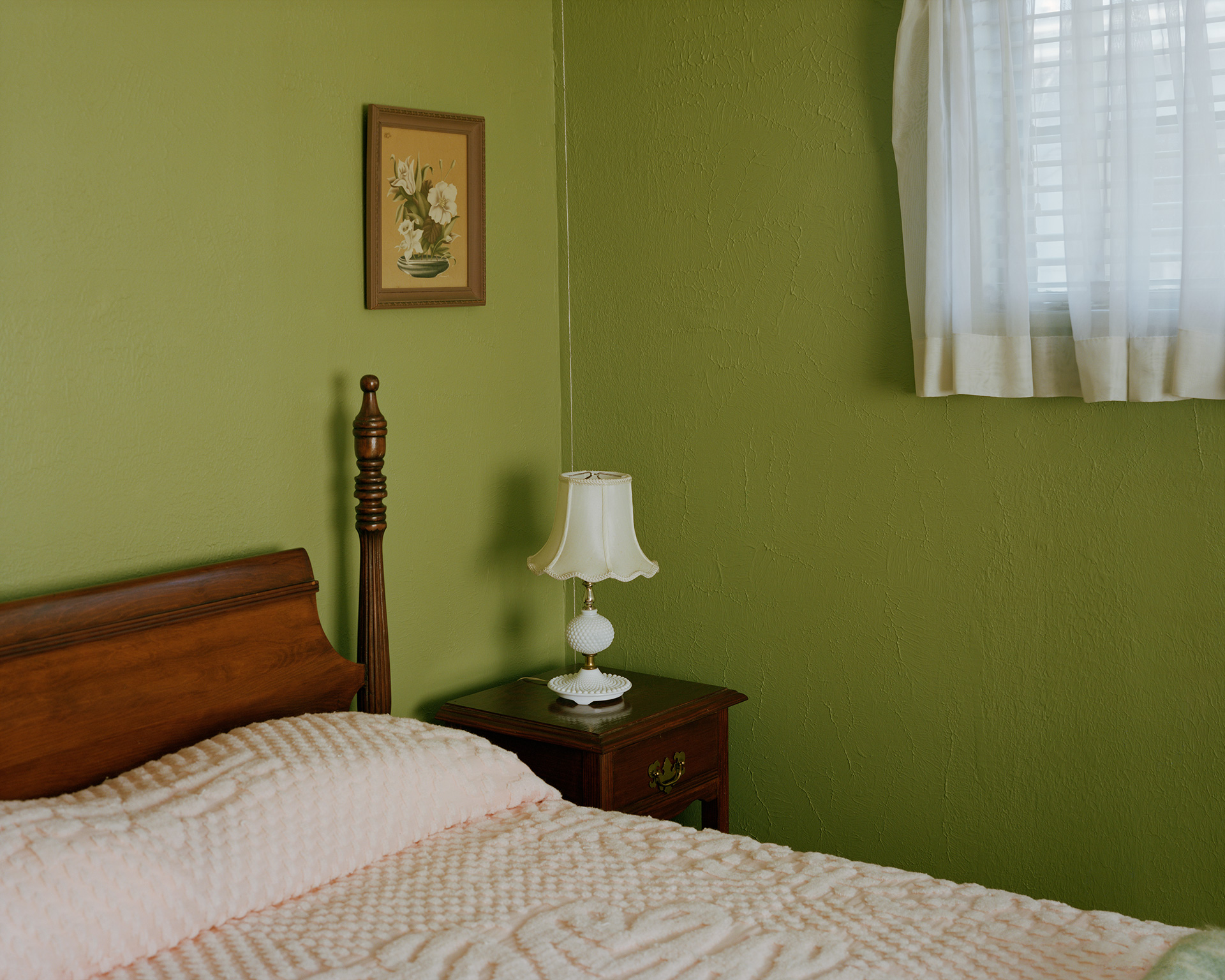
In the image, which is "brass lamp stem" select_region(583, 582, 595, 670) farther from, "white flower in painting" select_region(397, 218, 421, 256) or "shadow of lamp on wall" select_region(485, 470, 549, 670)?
"white flower in painting" select_region(397, 218, 421, 256)

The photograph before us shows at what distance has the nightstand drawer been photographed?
7.70 feet

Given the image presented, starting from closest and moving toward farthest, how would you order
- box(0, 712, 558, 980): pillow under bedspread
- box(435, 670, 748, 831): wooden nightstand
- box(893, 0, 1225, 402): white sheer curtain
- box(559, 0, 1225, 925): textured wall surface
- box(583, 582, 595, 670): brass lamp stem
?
1. box(0, 712, 558, 980): pillow under bedspread
2. box(893, 0, 1225, 402): white sheer curtain
3. box(559, 0, 1225, 925): textured wall surface
4. box(435, 670, 748, 831): wooden nightstand
5. box(583, 582, 595, 670): brass lamp stem

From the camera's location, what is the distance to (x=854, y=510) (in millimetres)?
2508

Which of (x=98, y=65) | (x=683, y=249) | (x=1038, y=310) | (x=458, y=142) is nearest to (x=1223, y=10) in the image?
(x=1038, y=310)

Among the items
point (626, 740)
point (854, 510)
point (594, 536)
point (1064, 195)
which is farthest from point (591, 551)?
point (1064, 195)

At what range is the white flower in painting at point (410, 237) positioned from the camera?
2.45 metres

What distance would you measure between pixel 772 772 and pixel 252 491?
128 cm

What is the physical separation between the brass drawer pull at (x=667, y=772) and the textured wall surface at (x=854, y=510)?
0.27 metres

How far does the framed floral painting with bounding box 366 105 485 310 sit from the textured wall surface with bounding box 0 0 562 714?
0.04 metres

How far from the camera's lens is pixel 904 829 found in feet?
8.14

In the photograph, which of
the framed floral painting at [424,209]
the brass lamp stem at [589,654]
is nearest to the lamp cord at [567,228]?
the framed floral painting at [424,209]

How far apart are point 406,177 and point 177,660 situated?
42.7 inches

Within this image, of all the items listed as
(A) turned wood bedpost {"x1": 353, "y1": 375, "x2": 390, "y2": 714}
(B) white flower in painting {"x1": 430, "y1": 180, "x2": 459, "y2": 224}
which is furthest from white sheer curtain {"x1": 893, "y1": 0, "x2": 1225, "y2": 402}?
(A) turned wood bedpost {"x1": 353, "y1": 375, "x2": 390, "y2": 714}

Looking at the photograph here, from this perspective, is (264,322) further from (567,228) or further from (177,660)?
(567,228)
